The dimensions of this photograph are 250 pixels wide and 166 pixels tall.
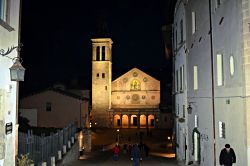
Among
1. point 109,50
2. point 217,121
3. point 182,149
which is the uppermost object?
point 109,50

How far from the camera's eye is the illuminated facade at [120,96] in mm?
59469

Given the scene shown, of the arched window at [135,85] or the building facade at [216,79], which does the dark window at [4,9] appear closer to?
the building facade at [216,79]

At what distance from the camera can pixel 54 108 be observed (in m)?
44.6

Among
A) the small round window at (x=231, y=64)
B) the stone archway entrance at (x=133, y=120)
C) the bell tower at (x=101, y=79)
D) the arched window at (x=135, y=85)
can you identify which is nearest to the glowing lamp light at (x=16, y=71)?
the small round window at (x=231, y=64)

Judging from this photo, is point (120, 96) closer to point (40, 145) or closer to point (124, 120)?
point (124, 120)

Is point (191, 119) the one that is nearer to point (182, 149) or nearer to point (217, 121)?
point (182, 149)

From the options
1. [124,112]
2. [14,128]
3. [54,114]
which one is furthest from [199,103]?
[124,112]

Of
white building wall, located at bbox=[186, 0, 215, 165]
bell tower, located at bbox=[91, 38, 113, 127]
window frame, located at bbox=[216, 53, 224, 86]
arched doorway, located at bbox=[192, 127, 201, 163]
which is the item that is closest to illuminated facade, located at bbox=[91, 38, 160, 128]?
bell tower, located at bbox=[91, 38, 113, 127]

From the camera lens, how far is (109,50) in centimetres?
6081

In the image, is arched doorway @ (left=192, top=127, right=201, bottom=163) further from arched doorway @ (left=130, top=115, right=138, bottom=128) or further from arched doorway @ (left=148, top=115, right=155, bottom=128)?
arched doorway @ (left=130, top=115, right=138, bottom=128)

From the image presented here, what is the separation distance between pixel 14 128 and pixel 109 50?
169 ft

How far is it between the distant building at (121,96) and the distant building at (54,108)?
14.7 metres

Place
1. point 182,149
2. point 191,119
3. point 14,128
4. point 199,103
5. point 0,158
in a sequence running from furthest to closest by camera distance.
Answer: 1. point 182,149
2. point 191,119
3. point 199,103
4. point 14,128
5. point 0,158

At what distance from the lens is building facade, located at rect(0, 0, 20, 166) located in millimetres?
8711
